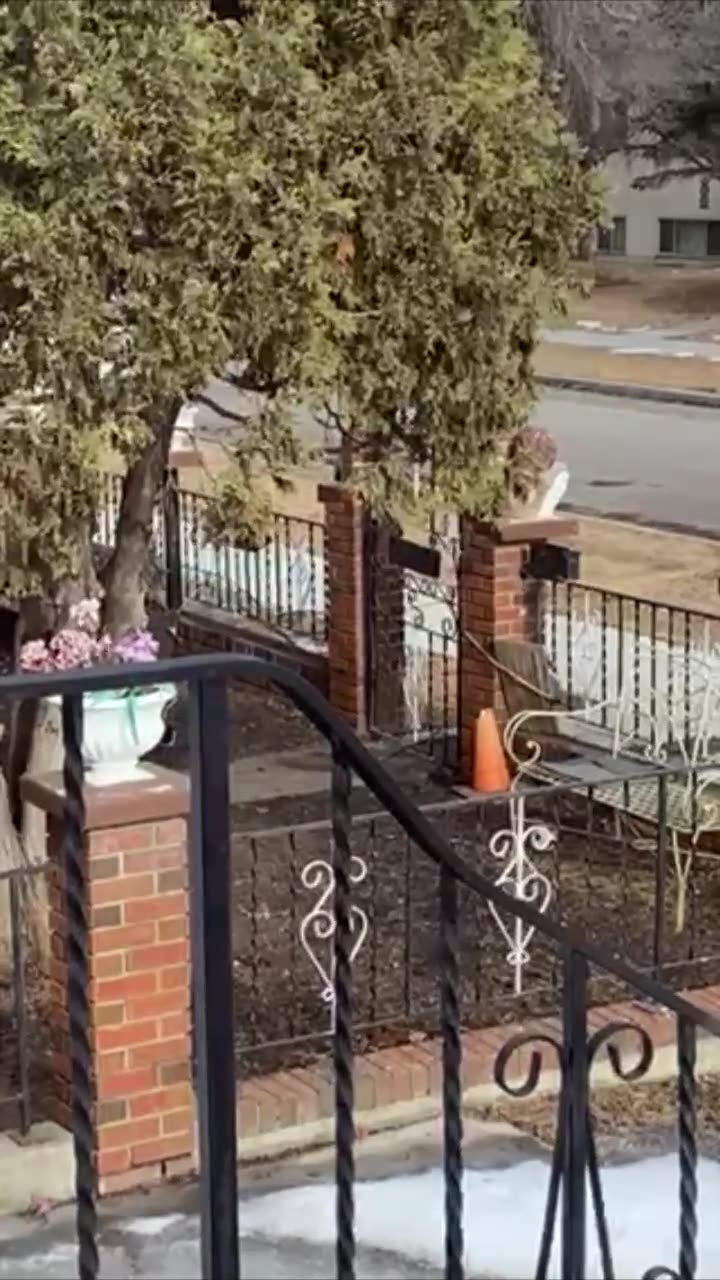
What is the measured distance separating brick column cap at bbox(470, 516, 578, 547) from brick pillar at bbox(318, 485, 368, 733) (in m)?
0.93

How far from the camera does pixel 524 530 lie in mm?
8805

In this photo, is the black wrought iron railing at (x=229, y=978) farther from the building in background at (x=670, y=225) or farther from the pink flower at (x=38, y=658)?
the building in background at (x=670, y=225)

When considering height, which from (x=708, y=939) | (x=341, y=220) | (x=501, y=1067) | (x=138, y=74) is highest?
(x=138, y=74)

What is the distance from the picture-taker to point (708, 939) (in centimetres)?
696

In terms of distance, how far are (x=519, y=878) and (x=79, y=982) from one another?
3.87 metres

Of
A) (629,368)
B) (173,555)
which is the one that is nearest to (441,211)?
(173,555)

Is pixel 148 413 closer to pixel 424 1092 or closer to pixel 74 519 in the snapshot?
pixel 74 519

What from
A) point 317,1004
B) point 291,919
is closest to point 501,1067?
point 317,1004

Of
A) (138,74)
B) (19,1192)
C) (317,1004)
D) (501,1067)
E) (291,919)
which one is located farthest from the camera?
(291,919)

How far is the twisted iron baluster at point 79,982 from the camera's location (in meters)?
2.48

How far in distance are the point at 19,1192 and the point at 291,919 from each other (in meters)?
1.91

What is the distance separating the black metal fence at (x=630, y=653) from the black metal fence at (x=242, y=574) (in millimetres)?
1336

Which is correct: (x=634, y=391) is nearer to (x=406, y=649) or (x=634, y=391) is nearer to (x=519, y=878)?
(x=406, y=649)

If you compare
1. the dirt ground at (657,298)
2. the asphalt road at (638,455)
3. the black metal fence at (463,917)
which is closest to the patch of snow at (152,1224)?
the black metal fence at (463,917)
